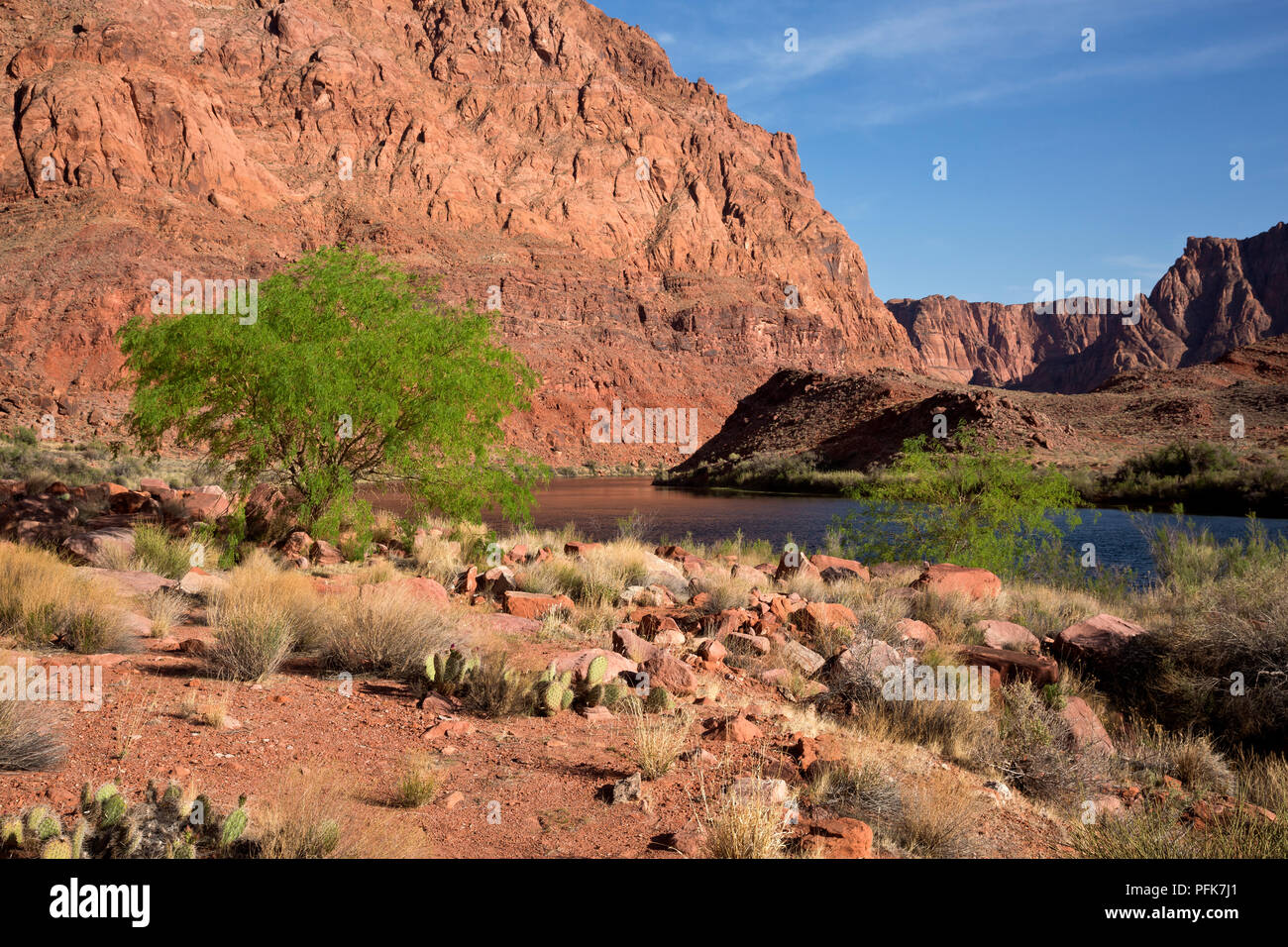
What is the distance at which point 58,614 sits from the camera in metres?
6.62

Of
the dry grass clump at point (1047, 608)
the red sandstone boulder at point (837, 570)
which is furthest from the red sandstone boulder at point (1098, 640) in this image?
the red sandstone boulder at point (837, 570)

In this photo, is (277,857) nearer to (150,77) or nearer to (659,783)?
(659,783)

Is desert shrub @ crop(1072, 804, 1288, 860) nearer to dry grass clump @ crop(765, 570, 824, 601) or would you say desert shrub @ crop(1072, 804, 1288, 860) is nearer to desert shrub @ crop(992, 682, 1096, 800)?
desert shrub @ crop(992, 682, 1096, 800)

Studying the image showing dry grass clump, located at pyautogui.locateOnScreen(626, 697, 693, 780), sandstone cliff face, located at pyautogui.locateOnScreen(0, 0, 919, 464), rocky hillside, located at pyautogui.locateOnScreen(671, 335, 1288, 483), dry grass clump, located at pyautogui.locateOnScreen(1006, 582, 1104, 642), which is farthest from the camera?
sandstone cliff face, located at pyautogui.locateOnScreen(0, 0, 919, 464)

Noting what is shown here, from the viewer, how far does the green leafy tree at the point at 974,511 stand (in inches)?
582

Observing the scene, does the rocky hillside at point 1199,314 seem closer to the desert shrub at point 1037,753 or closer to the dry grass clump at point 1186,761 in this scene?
the dry grass clump at point 1186,761

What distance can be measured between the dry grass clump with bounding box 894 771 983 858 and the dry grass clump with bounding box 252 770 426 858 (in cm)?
258

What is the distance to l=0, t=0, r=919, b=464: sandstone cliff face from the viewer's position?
67.1m

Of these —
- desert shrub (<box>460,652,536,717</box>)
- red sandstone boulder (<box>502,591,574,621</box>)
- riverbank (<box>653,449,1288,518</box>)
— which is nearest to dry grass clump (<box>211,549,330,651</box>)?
desert shrub (<box>460,652,536,717</box>)

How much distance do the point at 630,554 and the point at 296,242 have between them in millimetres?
78349

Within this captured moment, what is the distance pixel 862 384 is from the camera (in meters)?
63.2

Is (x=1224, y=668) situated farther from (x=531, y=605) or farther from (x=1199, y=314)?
(x=1199, y=314)

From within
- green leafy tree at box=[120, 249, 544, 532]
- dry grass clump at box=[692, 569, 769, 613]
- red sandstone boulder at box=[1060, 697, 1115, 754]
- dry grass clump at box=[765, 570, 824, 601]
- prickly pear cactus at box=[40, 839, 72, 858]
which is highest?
→ green leafy tree at box=[120, 249, 544, 532]

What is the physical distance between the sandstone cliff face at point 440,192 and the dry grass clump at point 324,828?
Answer: 183 ft
